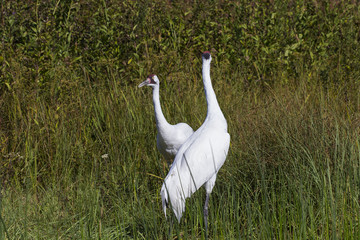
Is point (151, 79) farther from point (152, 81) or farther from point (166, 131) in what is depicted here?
point (166, 131)

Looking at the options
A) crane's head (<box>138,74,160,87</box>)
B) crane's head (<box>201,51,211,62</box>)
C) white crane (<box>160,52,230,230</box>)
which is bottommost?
white crane (<box>160,52,230,230</box>)

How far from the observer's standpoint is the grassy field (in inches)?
140

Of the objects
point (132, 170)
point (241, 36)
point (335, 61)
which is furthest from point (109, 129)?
point (335, 61)

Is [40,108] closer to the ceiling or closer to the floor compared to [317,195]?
closer to the ceiling

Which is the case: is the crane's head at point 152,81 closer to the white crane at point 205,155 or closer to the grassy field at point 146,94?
the grassy field at point 146,94

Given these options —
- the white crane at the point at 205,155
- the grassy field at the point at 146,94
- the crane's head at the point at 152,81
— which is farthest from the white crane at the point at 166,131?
the white crane at the point at 205,155

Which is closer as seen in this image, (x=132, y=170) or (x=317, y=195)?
(x=317, y=195)

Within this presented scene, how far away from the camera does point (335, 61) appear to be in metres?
5.88

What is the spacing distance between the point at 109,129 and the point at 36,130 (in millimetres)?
639

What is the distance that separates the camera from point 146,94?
529cm

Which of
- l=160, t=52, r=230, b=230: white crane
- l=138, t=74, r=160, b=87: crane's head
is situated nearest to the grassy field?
l=160, t=52, r=230, b=230: white crane

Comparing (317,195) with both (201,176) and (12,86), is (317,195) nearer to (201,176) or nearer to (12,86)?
(201,176)

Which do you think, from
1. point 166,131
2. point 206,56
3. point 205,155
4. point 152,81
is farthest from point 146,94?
point 205,155

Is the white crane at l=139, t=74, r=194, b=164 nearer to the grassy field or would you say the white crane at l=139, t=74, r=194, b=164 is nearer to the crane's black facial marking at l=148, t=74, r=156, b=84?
the crane's black facial marking at l=148, t=74, r=156, b=84
